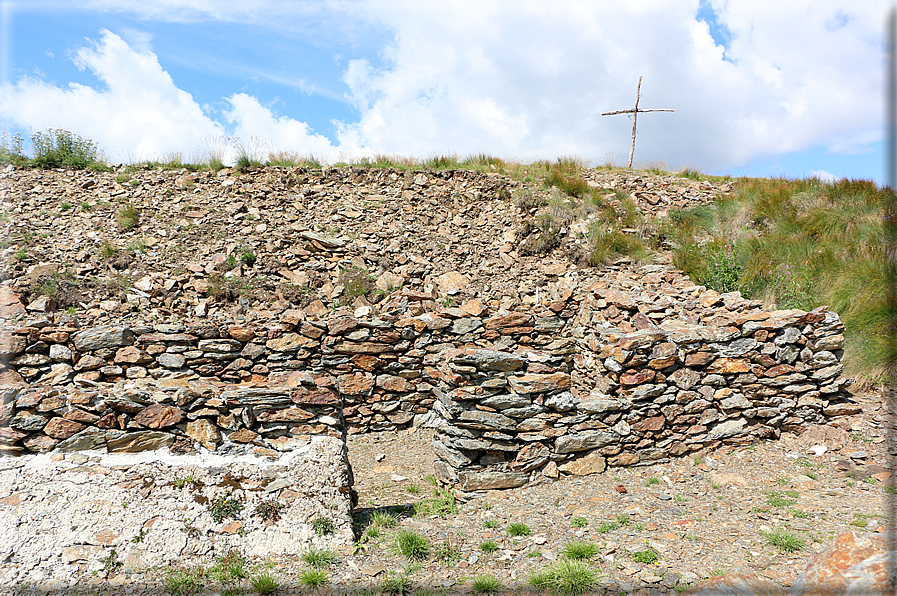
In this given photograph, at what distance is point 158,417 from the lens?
14.9 feet

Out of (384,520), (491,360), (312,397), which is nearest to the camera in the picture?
(384,520)

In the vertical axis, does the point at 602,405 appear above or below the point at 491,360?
below

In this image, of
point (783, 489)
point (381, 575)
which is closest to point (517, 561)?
point (381, 575)

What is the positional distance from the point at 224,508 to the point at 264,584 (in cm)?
81

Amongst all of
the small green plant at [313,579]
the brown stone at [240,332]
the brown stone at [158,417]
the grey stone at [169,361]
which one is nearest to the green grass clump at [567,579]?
the small green plant at [313,579]

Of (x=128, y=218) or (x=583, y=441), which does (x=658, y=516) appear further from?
(x=128, y=218)

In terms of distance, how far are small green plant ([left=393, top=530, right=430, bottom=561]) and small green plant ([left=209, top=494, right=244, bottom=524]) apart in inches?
52.9

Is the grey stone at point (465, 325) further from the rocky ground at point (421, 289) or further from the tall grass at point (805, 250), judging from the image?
the tall grass at point (805, 250)

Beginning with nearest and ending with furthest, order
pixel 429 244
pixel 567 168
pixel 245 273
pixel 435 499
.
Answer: pixel 435 499 → pixel 245 273 → pixel 429 244 → pixel 567 168

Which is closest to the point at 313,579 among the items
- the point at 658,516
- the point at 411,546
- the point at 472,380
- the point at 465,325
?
the point at 411,546

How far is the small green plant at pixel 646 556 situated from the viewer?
3.75 metres

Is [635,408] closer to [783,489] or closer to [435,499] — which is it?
[783,489]

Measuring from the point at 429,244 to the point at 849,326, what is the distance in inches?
293

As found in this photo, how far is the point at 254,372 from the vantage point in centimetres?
725
